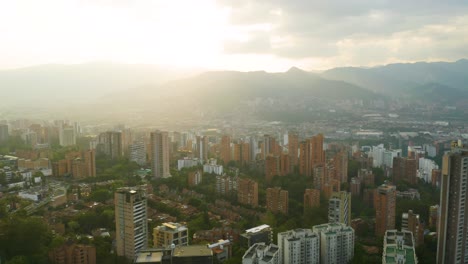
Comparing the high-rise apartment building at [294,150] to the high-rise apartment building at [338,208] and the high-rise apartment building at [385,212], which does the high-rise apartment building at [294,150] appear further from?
the high-rise apartment building at [338,208]

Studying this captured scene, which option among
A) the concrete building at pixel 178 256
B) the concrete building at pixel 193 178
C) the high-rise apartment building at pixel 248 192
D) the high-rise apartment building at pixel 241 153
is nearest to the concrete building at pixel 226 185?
the high-rise apartment building at pixel 248 192

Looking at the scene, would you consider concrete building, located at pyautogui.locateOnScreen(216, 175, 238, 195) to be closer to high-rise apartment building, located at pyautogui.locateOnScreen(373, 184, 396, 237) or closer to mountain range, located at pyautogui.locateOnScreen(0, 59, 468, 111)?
high-rise apartment building, located at pyautogui.locateOnScreen(373, 184, 396, 237)

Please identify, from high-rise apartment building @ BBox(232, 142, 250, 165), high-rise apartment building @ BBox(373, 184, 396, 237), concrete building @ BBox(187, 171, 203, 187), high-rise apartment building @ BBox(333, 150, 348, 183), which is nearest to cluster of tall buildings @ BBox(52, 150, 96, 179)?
concrete building @ BBox(187, 171, 203, 187)

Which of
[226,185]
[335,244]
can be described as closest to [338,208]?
[335,244]

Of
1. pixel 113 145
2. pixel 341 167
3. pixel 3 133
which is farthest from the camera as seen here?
pixel 3 133

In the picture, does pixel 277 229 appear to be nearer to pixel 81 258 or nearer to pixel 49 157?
pixel 81 258

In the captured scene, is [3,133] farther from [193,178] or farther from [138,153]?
[193,178]
